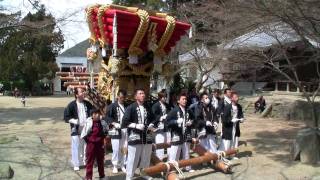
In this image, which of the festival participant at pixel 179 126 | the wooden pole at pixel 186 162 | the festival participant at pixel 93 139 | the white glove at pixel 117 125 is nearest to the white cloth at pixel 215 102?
the wooden pole at pixel 186 162

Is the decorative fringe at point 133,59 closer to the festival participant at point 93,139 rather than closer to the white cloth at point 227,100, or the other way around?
the white cloth at point 227,100

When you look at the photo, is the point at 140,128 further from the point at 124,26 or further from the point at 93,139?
the point at 124,26

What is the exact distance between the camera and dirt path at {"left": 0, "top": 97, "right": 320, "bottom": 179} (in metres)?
8.16

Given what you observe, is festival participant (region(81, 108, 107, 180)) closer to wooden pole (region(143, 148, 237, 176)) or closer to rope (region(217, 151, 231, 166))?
wooden pole (region(143, 148, 237, 176))

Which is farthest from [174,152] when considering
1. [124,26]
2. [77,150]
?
[124,26]

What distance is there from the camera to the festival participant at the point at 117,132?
8031mm

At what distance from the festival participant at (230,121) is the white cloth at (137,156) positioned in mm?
2462

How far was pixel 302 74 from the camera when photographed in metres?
22.7

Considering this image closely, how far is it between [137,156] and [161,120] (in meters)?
1.31

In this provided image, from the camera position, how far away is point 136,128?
7094 mm

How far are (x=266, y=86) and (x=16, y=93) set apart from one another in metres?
22.6

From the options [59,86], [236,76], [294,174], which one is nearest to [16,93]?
[59,86]

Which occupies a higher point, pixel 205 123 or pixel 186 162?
pixel 205 123

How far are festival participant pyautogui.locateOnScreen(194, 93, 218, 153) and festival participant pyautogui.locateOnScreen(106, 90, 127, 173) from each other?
1.53 metres
